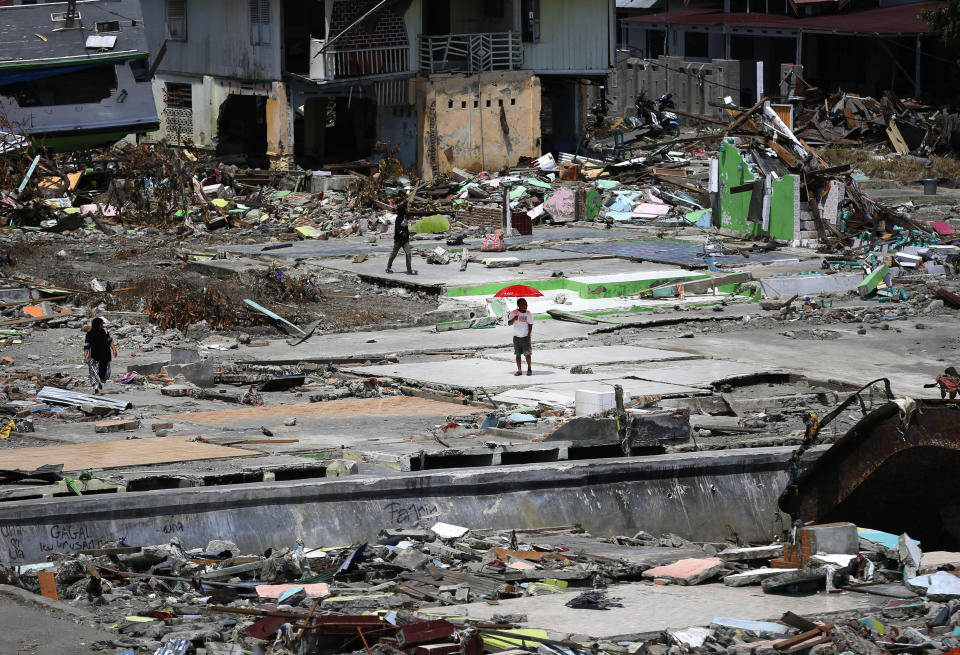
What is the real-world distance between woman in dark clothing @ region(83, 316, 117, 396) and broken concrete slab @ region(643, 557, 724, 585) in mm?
8411

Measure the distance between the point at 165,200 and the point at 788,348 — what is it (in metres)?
17.4

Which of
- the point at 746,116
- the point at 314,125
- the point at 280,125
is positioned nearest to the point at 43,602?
the point at 746,116

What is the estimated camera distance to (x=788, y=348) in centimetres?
1900

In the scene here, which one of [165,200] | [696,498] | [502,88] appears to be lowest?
[696,498]

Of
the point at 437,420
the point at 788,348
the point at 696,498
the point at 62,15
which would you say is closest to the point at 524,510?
the point at 696,498

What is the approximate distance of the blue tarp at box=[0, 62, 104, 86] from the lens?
34.1 metres

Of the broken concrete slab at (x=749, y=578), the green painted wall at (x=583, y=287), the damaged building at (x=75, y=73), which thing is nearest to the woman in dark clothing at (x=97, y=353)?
the green painted wall at (x=583, y=287)

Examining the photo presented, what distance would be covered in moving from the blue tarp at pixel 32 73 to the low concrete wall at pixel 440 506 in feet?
84.0

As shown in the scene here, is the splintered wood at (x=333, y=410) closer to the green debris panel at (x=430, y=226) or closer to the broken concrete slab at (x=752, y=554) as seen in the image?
the broken concrete slab at (x=752, y=554)

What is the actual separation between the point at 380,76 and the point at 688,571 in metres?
28.0

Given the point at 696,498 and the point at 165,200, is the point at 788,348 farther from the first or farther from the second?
the point at 165,200

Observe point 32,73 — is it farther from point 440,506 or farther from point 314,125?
point 440,506

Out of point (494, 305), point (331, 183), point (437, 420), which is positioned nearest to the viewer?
point (437, 420)

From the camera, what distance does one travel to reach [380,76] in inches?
1443
